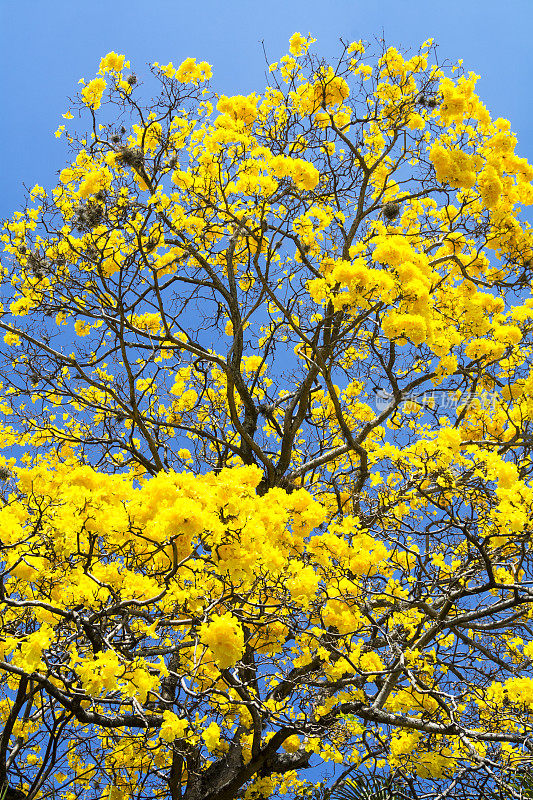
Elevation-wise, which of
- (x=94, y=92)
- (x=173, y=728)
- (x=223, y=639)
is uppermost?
(x=94, y=92)

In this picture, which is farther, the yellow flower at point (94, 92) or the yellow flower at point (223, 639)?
the yellow flower at point (94, 92)

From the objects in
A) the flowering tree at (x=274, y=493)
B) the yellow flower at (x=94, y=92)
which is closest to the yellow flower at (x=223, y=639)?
the flowering tree at (x=274, y=493)

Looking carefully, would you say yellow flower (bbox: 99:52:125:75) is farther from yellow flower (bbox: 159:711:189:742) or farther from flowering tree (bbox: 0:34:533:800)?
yellow flower (bbox: 159:711:189:742)

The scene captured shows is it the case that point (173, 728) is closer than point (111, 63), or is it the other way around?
point (173, 728)

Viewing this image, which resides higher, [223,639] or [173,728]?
[223,639]

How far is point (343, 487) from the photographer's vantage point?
24.9 ft

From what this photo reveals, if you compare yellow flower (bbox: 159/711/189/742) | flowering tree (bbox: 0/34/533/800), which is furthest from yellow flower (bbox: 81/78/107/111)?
yellow flower (bbox: 159/711/189/742)

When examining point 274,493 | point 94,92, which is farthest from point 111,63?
point 274,493

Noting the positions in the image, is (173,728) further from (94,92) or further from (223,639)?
(94,92)

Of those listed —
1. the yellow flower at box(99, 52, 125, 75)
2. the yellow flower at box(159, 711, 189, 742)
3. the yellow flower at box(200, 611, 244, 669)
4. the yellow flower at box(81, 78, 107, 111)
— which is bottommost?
the yellow flower at box(159, 711, 189, 742)

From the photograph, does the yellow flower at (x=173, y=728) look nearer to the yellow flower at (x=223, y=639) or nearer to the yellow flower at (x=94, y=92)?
the yellow flower at (x=223, y=639)

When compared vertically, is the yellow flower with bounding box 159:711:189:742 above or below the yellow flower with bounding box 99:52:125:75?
below

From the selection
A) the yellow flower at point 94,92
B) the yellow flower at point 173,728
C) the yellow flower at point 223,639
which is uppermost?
the yellow flower at point 94,92

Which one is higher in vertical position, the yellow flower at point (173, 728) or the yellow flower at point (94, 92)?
the yellow flower at point (94, 92)
